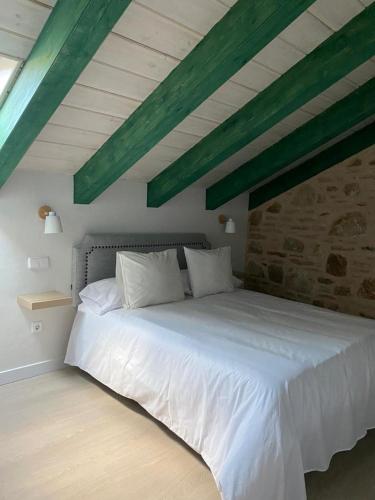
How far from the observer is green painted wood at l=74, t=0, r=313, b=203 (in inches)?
66.2

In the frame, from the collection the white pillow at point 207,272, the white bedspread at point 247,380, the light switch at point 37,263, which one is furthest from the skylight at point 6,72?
the white pillow at point 207,272

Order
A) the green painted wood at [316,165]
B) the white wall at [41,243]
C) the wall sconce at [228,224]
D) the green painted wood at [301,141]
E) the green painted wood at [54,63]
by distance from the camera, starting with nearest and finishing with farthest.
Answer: the green painted wood at [54,63] → the white wall at [41,243] → the green painted wood at [301,141] → the green painted wood at [316,165] → the wall sconce at [228,224]

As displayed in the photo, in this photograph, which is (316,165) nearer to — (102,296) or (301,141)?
(301,141)

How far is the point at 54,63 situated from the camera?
1.56 meters

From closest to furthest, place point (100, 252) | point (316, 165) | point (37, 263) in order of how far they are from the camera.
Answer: point (37, 263), point (100, 252), point (316, 165)

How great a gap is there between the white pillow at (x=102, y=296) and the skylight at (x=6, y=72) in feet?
4.71

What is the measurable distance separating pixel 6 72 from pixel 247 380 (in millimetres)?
1951

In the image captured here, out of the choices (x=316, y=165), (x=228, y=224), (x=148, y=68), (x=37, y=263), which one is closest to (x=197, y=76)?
(x=148, y=68)

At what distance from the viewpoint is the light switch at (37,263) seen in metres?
2.73

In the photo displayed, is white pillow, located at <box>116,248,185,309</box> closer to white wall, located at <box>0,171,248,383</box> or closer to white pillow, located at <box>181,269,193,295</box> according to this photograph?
white pillow, located at <box>181,269,193,295</box>

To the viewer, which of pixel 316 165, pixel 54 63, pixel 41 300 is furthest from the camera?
pixel 316 165

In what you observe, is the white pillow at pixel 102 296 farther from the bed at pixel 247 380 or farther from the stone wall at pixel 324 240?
the stone wall at pixel 324 240

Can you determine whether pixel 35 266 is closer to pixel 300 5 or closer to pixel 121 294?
pixel 121 294

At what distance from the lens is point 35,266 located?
2.75 meters
